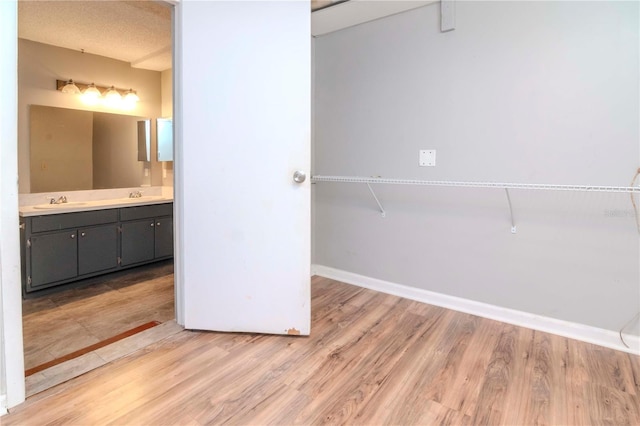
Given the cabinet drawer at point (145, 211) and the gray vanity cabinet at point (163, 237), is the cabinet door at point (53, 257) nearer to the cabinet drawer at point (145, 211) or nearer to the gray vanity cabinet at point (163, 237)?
the cabinet drawer at point (145, 211)

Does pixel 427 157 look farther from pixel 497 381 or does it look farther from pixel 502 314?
pixel 497 381

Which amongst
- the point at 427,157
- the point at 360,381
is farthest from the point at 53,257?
the point at 427,157

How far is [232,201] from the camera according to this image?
6.64 ft

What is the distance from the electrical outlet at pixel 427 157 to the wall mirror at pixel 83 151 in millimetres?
2980

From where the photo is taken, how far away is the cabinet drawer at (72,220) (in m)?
2.71

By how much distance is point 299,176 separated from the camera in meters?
1.98

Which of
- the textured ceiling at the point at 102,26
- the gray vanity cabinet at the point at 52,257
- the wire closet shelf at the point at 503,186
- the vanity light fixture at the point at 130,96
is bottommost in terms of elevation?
the gray vanity cabinet at the point at 52,257

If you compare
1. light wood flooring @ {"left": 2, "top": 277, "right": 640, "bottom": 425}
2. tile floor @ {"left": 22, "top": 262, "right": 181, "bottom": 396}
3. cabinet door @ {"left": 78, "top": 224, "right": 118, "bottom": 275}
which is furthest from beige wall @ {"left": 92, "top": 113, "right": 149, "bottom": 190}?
light wood flooring @ {"left": 2, "top": 277, "right": 640, "bottom": 425}

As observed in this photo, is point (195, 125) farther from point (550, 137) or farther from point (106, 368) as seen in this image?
point (550, 137)

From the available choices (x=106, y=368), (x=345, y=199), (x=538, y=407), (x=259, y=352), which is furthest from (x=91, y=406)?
(x=345, y=199)

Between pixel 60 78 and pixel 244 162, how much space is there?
8.21ft

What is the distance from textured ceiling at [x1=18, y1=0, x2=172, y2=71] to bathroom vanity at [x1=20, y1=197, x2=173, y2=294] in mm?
1431

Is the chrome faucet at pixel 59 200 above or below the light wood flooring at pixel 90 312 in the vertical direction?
above

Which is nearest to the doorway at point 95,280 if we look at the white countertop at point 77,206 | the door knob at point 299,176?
the white countertop at point 77,206
